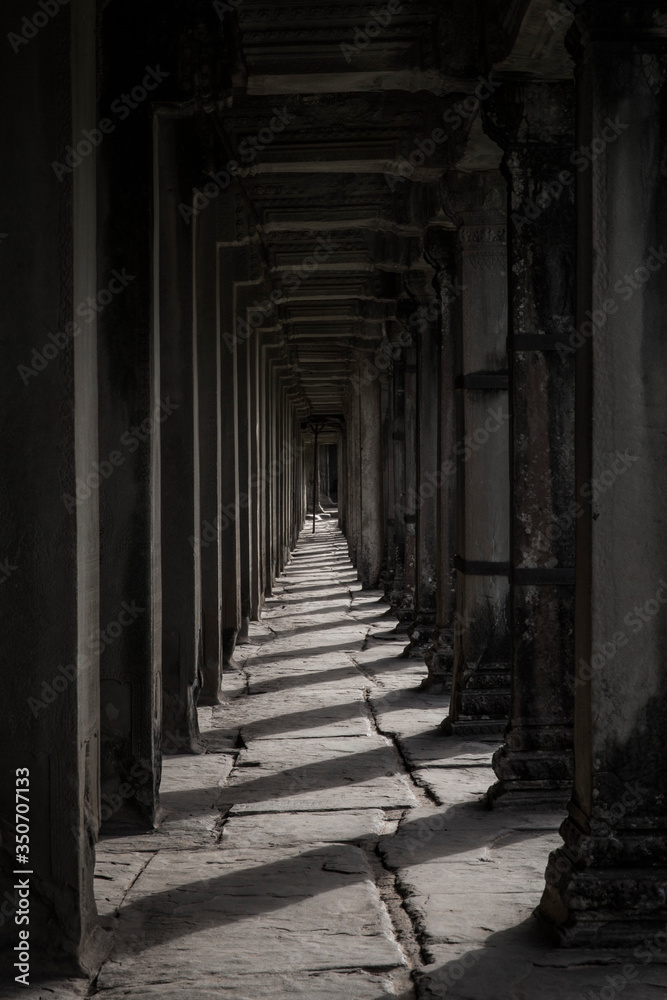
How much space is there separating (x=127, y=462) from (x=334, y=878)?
221 cm

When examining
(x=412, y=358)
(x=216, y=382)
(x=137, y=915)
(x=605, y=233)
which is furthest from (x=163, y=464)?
(x=412, y=358)

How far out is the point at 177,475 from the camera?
732 cm

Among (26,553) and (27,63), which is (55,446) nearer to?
(26,553)

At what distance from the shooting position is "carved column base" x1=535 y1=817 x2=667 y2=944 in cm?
382

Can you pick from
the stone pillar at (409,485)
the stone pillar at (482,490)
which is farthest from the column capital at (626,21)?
the stone pillar at (409,485)

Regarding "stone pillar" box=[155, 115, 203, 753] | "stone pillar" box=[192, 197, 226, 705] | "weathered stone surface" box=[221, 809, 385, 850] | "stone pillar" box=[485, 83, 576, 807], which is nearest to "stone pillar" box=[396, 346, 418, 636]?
"stone pillar" box=[192, 197, 226, 705]

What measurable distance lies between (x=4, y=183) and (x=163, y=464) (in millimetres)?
3703

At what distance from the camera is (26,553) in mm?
A: 3729

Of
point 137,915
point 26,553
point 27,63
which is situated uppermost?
point 27,63

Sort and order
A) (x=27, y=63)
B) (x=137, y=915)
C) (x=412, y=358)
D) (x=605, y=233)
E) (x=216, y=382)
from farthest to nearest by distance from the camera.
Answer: (x=412, y=358)
(x=216, y=382)
(x=137, y=915)
(x=605, y=233)
(x=27, y=63)

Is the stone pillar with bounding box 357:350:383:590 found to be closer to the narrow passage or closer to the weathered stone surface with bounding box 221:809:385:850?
the narrow passage

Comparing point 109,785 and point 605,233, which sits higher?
point 605,233

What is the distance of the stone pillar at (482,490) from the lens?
295 inches

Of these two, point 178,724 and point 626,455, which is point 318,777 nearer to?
point 178,724
